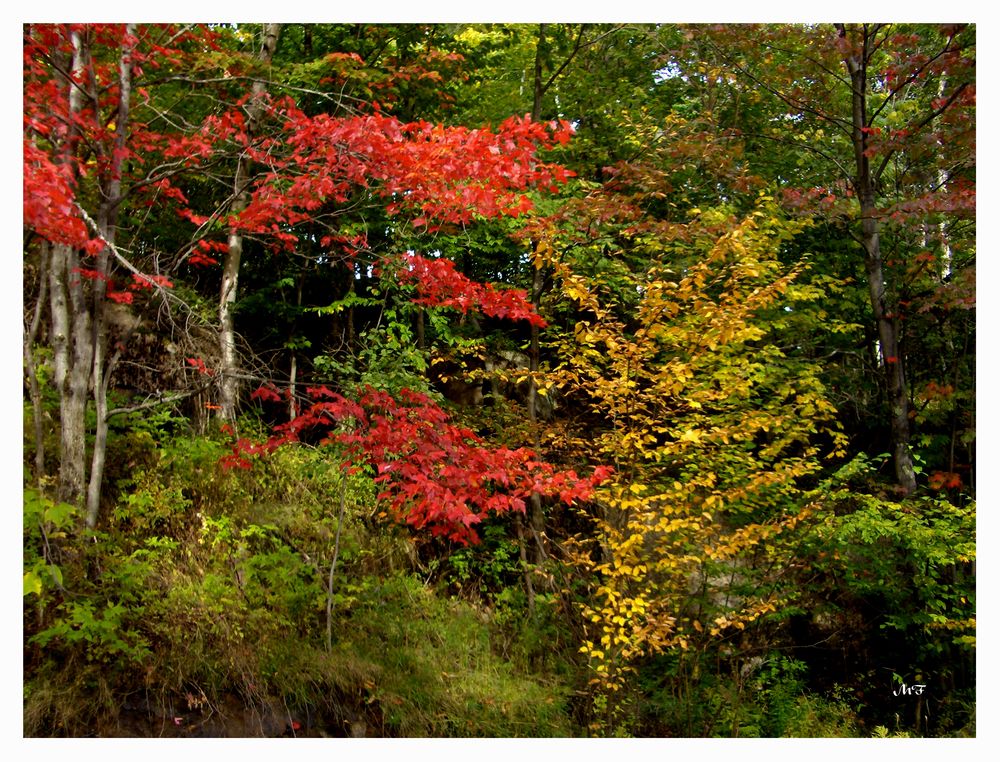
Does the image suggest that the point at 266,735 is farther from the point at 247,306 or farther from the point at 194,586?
the point at 247,306

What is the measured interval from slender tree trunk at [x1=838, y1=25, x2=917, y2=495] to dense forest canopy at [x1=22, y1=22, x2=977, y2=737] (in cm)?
2

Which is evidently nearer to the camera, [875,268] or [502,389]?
[875,268]

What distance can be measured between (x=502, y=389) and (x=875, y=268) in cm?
248

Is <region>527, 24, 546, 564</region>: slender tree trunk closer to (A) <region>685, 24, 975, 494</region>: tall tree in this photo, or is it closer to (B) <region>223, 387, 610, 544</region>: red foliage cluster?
(B) <region>223, 387, 610, 544</region>: red foliage cluster

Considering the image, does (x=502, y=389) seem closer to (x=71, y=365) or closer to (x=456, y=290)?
(x=456, y=290)

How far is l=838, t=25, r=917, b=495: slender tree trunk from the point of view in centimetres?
411

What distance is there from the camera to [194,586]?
11.0 feet

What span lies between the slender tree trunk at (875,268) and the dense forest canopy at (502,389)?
24mm

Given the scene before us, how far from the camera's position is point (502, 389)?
487 cm

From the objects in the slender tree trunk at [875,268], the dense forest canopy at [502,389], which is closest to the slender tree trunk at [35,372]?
the dense forest canopy at [502,389]

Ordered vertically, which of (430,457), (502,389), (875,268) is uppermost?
(875,268)

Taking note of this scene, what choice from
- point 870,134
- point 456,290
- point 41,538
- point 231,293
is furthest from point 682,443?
point 41,538

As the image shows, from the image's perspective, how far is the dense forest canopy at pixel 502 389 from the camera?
10.3 ft
